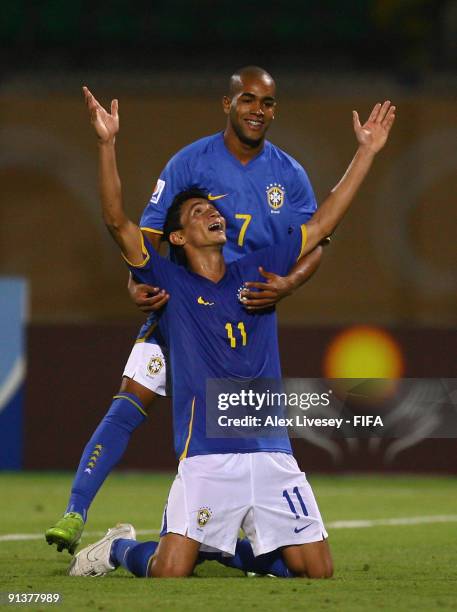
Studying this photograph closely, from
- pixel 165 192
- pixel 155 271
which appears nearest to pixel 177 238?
pixel 155 271

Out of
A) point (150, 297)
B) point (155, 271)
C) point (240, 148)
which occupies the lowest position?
point (150, 297)

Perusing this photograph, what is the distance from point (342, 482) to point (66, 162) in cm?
540

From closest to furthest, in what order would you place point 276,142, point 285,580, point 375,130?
point 285,580 → point 375,130 → point 276,142

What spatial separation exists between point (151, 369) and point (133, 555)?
96cm

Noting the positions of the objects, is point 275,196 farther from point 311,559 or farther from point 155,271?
point 311,559

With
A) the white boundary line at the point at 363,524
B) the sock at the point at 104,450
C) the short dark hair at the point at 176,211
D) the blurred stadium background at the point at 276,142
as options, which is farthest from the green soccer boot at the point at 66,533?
the blurred stadium background at the point at 276,142

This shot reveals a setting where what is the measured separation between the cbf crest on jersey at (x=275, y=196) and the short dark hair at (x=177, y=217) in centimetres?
56

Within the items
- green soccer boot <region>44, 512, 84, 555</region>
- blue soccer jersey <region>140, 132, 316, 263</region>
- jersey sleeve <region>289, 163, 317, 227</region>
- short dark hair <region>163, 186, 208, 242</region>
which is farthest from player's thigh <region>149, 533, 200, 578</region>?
jersey sleeve <region>289, 163, 317, 227</region>

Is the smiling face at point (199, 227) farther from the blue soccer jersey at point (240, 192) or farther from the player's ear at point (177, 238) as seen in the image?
the blue soccer jersey at point (240, 192)

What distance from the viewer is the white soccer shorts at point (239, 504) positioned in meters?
4.92

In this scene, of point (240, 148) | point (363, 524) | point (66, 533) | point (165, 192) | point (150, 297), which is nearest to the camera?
point (66, 533)

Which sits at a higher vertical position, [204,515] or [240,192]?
[240,192]

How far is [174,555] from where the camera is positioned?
492cm

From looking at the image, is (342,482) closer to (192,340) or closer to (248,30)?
(192,340)
